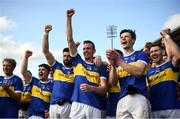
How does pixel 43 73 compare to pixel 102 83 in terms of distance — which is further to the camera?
pixel 43 73

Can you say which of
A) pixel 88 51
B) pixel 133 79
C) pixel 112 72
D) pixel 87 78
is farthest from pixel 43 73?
pixel 133 79

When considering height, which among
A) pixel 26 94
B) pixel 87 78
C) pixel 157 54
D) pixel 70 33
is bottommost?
pixel 26 94

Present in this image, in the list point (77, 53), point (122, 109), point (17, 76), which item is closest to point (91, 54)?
point (77, 53)

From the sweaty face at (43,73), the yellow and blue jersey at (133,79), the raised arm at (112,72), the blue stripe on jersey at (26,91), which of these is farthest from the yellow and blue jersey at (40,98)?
the yellow and blue jersey at (133,79)

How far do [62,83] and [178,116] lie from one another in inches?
105

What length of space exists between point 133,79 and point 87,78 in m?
1.10

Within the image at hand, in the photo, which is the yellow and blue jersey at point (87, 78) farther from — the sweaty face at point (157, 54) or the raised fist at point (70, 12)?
the sweaty face at point (157, 54)

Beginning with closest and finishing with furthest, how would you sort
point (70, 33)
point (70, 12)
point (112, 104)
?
point (70, 33) → point (70, 12) → point (112, 104)

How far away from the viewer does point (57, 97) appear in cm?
657

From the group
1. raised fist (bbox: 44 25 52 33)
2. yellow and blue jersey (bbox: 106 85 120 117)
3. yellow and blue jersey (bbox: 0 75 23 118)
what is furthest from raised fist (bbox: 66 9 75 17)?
yellow and blue jersey (bbox: 0 75 23 118)

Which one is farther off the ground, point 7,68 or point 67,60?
point 67,60

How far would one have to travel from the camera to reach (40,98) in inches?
286

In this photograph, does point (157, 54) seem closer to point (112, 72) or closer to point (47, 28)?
point (112, 72)

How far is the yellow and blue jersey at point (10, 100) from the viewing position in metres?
6.63
